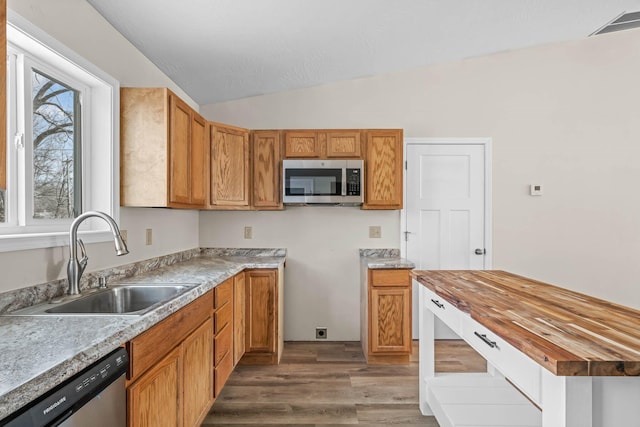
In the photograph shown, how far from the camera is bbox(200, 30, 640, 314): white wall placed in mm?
3406

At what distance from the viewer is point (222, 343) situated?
2205mm

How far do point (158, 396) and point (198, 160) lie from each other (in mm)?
1742

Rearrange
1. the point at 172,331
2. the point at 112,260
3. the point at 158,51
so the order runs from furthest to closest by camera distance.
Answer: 1. the point at 158,51
2. the point at 112,260
3. the point at 172,331

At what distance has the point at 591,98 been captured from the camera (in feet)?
11.2

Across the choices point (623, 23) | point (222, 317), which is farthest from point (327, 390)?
point (623, 23)

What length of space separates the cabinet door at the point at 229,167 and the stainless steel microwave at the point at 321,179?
0.39m

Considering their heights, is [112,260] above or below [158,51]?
below

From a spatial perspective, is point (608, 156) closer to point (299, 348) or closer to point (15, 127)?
point (299, 348)

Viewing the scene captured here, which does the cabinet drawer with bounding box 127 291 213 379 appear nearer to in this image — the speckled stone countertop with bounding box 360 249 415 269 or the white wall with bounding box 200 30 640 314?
the speckled stone countertop with bounding box 360 249 415 269

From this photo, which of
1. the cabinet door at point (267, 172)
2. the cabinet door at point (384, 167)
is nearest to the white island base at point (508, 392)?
the cabinet door at point (384, 167)

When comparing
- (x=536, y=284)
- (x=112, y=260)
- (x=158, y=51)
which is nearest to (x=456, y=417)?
(x=536, y=284)

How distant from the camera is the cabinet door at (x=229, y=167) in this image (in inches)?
115

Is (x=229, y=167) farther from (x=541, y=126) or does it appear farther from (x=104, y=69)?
(x=541, y=126)

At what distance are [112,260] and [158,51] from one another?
4.80 feet
